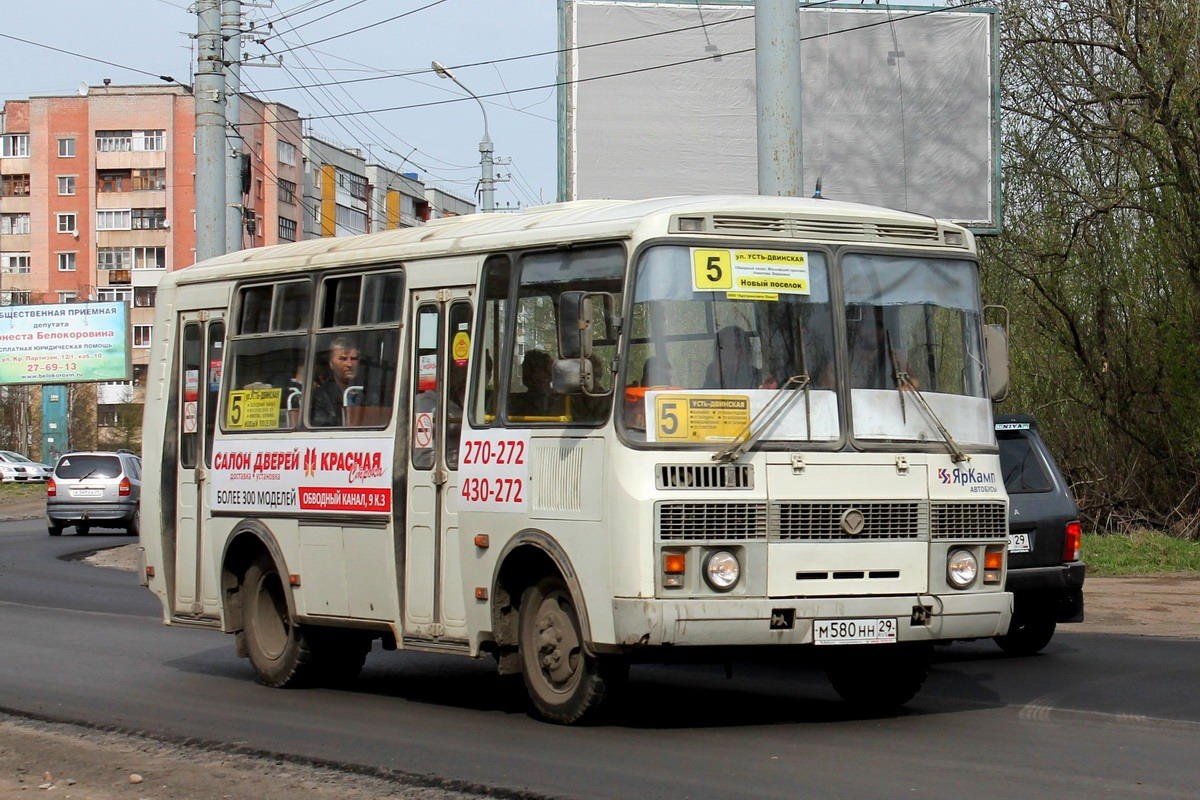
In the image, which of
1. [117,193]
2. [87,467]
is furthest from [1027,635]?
[117,193]

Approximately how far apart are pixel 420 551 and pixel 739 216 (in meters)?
2.85

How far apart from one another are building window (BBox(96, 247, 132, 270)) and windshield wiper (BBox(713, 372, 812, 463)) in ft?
330

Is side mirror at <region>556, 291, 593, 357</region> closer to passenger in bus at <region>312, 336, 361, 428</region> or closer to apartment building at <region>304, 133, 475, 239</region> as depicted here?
passenger in bus at <region>312, 336, 361, 428</region>

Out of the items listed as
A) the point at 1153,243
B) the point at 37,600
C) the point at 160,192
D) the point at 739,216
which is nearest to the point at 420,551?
the point at 739,216

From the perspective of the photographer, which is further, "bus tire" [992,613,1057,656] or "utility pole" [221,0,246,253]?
"utility pole" [221,0,246,253]

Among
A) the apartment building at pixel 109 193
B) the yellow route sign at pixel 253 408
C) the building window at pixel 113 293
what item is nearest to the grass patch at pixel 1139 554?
the yellow route sign at pixel 253 408

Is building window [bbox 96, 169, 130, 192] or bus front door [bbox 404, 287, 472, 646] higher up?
building window [bbox 96, 169, 130, 192]

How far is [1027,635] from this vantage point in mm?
13938

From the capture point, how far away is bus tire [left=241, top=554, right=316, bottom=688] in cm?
1257

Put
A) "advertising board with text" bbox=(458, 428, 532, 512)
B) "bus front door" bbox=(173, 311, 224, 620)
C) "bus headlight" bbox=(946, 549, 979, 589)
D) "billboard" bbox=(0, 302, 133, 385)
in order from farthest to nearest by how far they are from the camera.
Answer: "billboard" bbox=(0, 302, 133, 385) < "bus front door" bbox=(173, 311, 224, 620) < "advertising board with text" bbox=(458, 428, 532, 512) < "bus headlight" bbox=(946, 549, 979, 589)

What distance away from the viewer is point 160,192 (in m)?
105

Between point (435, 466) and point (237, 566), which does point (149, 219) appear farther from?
point (435, 466)

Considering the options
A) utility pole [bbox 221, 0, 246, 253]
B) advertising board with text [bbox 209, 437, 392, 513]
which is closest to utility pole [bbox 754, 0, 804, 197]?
advertising board with text [bbox 209, 437, 392, 513]

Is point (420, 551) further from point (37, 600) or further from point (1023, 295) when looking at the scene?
point (1023, 295)
